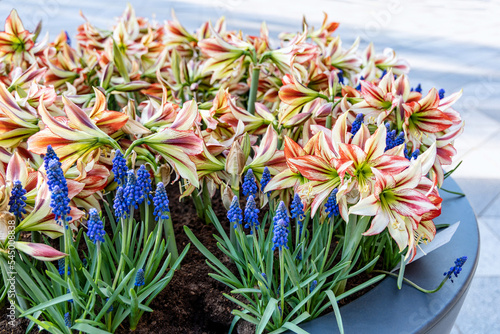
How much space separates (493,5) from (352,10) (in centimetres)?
178

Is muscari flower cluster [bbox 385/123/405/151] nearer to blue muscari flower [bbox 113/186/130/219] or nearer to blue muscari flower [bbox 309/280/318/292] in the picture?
blue muscari flower [bbox 309/280/318/292]

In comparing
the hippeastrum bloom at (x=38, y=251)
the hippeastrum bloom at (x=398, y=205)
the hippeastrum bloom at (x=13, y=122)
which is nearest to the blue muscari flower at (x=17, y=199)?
the hippeastrum bloom at (x=38, y=251)

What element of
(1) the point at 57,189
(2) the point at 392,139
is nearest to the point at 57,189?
(1) the point at 57,189

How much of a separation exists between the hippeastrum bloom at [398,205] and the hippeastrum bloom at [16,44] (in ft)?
3.07

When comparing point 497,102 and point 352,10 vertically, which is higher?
point 352,10

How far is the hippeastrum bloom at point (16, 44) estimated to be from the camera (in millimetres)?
1169

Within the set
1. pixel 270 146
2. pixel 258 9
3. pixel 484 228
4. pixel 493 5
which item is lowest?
pixel 484 228

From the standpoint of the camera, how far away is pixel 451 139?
2.90ft

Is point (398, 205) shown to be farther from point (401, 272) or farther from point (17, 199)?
point (17, 199)

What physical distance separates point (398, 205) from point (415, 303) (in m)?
0.23

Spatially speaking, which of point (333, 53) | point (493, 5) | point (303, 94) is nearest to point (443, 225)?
point (303, 94)

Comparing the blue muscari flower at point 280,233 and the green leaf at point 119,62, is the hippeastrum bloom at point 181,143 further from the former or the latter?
the green leaf at point 119,62

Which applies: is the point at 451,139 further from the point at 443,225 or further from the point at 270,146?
the point at 270,146

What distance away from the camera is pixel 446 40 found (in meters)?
4.16
